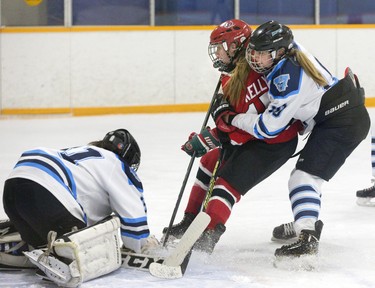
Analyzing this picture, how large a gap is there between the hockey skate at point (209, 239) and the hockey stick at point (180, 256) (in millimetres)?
205

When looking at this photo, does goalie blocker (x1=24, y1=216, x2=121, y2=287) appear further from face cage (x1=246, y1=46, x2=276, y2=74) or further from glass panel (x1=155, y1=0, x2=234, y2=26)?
glass panel (x1=155, y1=0, x2=234, y2=26)

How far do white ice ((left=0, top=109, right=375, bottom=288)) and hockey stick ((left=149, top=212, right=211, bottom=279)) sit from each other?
0.10ft

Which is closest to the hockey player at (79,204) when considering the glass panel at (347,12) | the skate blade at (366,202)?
the skate blade at (366,202)

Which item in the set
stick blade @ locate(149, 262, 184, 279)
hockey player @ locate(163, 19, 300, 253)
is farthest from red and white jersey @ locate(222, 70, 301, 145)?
stick blade @ locate(149, 262, 184, 279)

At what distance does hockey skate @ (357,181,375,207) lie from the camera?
454cm

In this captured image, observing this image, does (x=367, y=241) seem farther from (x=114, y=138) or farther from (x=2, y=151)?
(x=2, y=151)

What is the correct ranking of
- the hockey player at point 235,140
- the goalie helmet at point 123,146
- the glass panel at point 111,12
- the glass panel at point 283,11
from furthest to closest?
the glass panel at point 283,11 → the glass panel at point 111,12 → the hockey player at point 235,140 → the goalie helmet at point 123,146

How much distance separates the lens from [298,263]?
3248 millimetres

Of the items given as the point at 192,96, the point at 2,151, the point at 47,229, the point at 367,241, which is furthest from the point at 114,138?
the point at 192,96

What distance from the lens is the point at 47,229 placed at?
9.98 feet

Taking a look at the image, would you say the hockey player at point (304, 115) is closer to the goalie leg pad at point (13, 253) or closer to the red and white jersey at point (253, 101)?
the red and white jersey at point (253, 101)

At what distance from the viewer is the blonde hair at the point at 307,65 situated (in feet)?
11.1

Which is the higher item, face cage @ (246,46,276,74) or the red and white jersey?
face cage @ (246,46,276,74)

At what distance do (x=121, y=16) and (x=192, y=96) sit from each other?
3.14 feet
